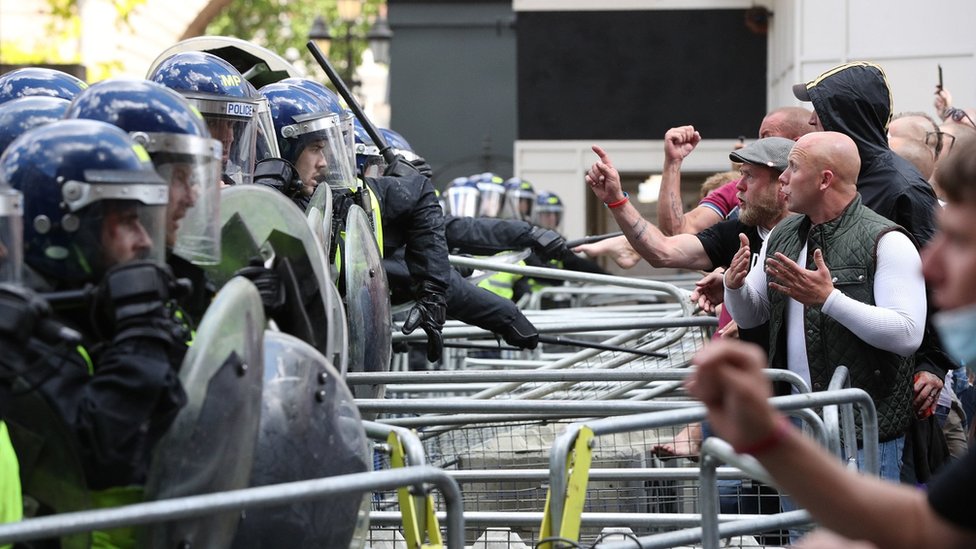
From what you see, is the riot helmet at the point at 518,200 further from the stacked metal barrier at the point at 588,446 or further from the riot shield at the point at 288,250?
the riot shield at the point at 288,250

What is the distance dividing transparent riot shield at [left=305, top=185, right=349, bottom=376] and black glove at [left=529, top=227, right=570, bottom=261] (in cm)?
418

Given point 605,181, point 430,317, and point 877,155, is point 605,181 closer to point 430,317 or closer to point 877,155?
point 430,317

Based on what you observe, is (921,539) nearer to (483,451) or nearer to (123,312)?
(123,312)

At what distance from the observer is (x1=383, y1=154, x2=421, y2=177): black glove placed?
22.3 ft

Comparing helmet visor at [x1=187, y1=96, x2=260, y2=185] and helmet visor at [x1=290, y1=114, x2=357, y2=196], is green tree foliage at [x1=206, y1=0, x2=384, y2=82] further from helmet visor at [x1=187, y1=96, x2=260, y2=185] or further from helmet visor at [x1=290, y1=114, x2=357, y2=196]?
helmet visor at [x1=187, y1=96, x2=260, y2=185]

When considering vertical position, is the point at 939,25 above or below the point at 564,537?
above

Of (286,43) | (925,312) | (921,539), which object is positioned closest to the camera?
(921,539)

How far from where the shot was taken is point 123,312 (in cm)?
293

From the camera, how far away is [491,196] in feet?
50.5

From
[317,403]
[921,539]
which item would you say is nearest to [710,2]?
[317,403]

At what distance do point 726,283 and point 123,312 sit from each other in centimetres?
271

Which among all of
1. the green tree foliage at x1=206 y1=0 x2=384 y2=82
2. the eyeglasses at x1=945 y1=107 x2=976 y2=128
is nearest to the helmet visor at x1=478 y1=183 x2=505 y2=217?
the eyeglasses at x1=945 y1=107 x2=976 y2=128

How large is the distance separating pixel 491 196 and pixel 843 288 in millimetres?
10606

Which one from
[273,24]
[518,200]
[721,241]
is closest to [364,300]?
[721,241]
